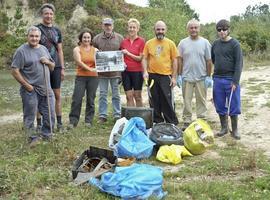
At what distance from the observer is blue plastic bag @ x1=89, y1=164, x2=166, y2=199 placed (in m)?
4.38

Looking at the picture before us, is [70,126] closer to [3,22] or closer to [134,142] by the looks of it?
[134,142]

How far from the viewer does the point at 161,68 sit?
720cm

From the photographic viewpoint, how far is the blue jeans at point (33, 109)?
246 inches

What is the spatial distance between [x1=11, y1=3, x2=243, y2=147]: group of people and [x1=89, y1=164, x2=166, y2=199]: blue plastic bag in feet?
6.94

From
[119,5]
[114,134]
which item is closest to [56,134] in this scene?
[114,134]

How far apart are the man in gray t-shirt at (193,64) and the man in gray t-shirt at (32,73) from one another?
2284 millimetres

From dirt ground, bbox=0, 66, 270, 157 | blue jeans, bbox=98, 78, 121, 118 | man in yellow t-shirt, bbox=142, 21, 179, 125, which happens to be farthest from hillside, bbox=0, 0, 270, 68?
man in yellow t-shirt, bbox=142, 21, 179, 125

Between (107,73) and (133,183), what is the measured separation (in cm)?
359

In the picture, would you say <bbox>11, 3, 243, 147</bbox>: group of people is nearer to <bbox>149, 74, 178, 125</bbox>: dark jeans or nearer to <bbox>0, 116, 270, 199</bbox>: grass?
<bbox>149, 74, 178, 125</bbox>: dark jeans

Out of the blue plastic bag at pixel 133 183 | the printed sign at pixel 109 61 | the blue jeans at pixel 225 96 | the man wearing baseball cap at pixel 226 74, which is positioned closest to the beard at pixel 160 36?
the printed sign at pixel 109 61

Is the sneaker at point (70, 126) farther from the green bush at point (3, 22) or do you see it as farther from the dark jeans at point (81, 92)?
the green bush at point (3, 22)

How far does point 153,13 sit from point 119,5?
5621mm

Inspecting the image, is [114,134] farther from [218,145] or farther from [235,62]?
[235,62]

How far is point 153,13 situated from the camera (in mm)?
29766
